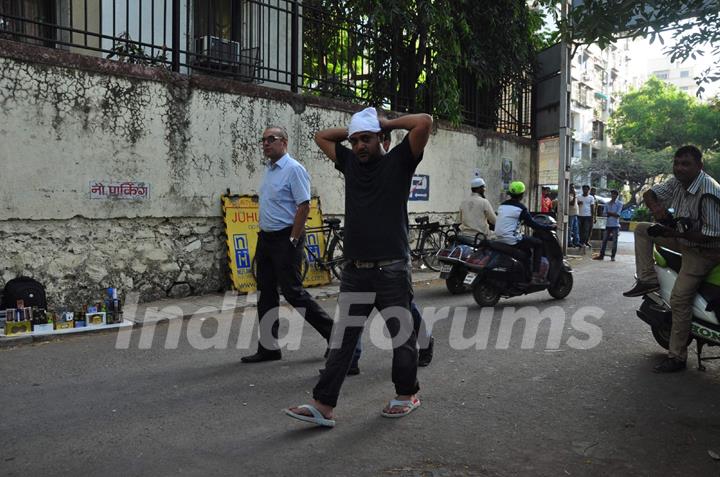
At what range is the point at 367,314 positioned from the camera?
4051mm

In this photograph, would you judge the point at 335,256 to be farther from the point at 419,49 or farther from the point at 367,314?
the point at 367,314

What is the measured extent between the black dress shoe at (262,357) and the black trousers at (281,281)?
0.13 ft

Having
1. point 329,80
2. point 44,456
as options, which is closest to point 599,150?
point 329,80

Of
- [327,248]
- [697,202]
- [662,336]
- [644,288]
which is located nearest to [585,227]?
[327,248]

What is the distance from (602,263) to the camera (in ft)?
48.8

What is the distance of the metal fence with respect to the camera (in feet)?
33.0

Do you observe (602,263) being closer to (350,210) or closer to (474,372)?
(474,372)

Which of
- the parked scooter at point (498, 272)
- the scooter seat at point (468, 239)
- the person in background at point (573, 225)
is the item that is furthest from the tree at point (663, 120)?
the parked scooter at point (498, 272)

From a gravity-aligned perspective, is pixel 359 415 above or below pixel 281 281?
below

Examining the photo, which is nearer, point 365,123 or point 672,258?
point 365,123

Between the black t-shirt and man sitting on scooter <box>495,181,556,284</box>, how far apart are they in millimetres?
4800

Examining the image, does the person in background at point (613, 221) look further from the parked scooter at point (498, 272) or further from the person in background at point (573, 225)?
the parked scooter at point (498, 272)

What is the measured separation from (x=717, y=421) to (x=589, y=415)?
824 mm

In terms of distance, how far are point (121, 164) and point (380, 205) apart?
534cm
